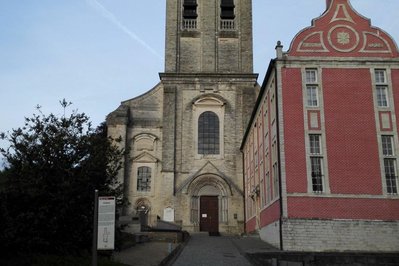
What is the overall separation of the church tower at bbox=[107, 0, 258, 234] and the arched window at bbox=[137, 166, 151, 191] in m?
0.08

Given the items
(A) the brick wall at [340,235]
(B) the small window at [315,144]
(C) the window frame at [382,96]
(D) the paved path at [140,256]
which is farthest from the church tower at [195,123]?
(D) the paved path at [140,256]

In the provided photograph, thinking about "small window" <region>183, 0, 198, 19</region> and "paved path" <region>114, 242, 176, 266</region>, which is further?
"small window" <region>183, 0, 198, 19</region>

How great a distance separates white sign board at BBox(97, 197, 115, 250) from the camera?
773cm

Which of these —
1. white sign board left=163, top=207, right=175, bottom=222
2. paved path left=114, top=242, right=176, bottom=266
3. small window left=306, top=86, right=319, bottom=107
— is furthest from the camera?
white sign board left=163, top=207, right=175, bottom=222

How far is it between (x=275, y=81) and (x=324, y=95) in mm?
2447

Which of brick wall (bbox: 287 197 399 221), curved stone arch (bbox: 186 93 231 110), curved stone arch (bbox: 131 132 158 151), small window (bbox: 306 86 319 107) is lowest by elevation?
brick wall (bbox: 287 197 399 221)

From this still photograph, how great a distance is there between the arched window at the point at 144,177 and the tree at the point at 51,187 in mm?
26010

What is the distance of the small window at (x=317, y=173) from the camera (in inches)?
845

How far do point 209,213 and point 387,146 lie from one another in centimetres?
1837

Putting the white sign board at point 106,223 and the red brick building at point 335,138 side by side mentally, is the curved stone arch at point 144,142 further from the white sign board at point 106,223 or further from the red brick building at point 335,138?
the white sign board at point 106,223

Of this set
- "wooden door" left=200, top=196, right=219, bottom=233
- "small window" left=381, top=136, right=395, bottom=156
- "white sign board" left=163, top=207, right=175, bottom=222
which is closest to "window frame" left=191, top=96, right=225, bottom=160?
"wooden door" left=200, top=196, right=219, bottom=233

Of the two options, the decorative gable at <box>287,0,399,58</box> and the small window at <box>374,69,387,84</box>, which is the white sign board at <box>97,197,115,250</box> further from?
the small window at <box>374,69,387,84</box>

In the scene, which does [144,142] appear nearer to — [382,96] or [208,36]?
[208,36]

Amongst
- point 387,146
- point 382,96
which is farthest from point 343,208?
point 382,96
